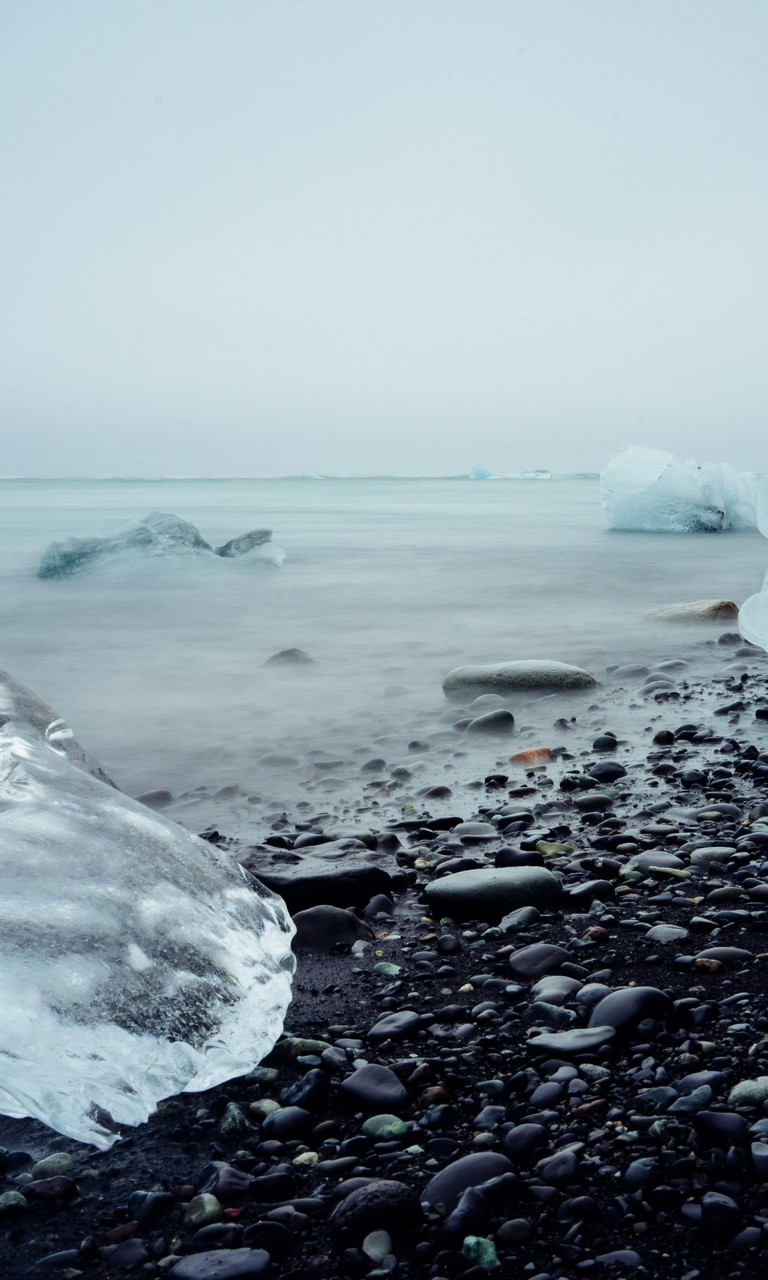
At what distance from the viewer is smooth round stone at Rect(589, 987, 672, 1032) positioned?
1.84 m

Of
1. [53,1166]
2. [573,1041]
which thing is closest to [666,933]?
[573,1041]

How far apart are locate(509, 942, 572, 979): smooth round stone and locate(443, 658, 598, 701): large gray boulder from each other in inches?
126

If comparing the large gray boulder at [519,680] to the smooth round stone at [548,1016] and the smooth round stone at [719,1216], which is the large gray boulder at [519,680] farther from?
the smooth round stone at [719,1216]

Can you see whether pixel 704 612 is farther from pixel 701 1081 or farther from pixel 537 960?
pixel 701 1081

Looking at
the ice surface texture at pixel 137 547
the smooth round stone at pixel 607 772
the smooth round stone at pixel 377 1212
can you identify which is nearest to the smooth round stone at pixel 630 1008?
the smooth round stone at pixel 377 1212

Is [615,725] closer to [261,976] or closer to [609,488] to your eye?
[261,976]

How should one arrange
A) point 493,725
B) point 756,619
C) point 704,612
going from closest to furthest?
1. point 493,725
2. point 756,619
3. point 704,612

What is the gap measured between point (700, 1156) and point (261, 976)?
3.12 feet

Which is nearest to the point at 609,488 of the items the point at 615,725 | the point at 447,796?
the point at 615,725

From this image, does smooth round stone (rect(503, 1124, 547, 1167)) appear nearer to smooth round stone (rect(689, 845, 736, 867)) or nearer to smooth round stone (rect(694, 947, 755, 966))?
smooth round stone (rect(694, 947, 755, 966))

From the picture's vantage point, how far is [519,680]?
5434mm

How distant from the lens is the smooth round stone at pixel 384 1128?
1615mm

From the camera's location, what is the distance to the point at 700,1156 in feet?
4.72

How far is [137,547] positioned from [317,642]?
201 inches
